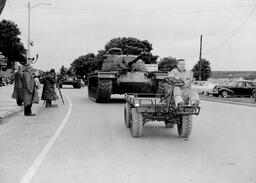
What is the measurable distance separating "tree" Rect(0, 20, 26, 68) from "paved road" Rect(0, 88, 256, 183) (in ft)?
246

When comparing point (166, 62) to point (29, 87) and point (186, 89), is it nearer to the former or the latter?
point (29, 87)

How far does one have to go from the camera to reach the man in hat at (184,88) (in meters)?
10.2

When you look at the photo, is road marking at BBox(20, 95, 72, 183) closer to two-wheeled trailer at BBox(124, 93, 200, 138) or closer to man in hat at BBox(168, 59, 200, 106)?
two-wheeled trailer at BBox(124, 93, 200, 138)

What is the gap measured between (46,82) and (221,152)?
1280 centimetres

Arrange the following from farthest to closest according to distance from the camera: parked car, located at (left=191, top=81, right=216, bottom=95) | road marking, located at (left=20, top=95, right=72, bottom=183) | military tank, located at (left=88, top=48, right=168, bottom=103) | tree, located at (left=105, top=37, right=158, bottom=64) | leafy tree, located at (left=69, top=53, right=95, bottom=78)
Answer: leafy tree, located at (left=69, top=53, right=95, bottom=78) → tree, located at (left=105, top=37, right=158, bottom=64) → parked car, located at (left=191, top=81, right=216, bottom=95) → military tank, located at (left=88, top=48, right=168, bottom=103) → road marking, located at (left=20, top=95, right=72, bottom=183)

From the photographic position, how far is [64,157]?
8328 mm

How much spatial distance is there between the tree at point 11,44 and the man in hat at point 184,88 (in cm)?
7747

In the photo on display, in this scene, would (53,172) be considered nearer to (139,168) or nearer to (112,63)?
(139,168)

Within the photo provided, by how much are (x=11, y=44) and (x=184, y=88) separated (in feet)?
260

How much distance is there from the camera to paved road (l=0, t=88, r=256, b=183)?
689cm

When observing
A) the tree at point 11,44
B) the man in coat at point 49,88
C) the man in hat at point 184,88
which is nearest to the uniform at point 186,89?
the man in hat at point 184,88

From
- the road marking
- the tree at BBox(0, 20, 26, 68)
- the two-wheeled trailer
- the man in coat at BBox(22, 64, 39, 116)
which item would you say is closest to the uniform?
the two-wheeled trailer

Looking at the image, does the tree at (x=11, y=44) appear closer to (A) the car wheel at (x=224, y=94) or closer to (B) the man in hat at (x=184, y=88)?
(A) the car wheel at (x=224, y=94)

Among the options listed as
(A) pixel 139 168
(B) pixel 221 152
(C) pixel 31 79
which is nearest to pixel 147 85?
(C) pixel 31 79
